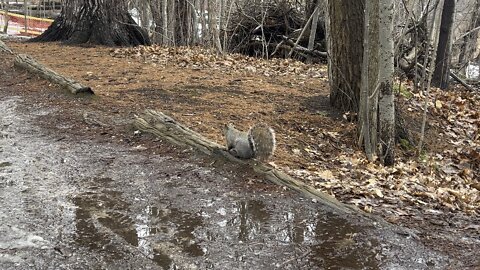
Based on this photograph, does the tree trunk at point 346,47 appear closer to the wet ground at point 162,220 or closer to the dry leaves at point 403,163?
the dry leaves at point 403,163

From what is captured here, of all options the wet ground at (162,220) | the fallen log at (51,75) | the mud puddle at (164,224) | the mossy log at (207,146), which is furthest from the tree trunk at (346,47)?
the fallen log at (51,75)

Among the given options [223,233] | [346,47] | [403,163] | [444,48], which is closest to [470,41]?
[444,48]

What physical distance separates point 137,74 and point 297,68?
12.7ft

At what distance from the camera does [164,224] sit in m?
4.02

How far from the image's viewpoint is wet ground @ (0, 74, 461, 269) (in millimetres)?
3527

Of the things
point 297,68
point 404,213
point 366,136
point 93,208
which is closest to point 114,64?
point 297,68

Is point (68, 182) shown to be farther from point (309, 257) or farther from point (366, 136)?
point (366, 136)

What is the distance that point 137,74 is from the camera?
9219 mm

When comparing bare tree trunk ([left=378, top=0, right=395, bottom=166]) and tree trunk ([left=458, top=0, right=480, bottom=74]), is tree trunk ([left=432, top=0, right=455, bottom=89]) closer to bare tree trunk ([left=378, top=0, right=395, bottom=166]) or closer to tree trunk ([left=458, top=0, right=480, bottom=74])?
tree trunk ([left=458, top=0, right=480, bottom=74])

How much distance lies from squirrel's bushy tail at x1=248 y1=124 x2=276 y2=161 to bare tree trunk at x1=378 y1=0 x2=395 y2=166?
80.0 inches

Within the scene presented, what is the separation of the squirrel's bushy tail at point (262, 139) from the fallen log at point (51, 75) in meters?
3.59

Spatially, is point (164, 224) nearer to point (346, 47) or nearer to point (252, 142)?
point (252, 142)

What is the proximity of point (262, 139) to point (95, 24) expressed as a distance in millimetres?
8924

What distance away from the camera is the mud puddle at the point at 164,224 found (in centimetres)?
352
